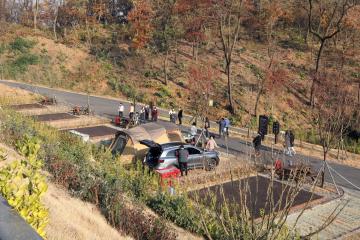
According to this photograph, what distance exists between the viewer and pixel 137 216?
9898 millimetres

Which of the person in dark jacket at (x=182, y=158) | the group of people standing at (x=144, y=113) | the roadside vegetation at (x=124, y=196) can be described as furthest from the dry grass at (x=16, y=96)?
the person in dark jacket at (x=182, y=158)

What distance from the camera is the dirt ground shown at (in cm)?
775

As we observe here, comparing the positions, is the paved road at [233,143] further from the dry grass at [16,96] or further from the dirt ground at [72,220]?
the dirt ground at [72,220]

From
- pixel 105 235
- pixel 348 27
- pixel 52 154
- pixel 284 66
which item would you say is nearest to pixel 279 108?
pixel 284 66

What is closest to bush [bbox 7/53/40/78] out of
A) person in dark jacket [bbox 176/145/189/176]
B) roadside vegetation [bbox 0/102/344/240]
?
roadside vegetation [bbox 0/102/344/240]

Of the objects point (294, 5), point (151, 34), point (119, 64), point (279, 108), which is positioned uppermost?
point (294, 5)

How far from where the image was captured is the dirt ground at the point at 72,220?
305 inches

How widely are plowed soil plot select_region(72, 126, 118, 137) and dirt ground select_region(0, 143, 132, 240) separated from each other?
42.4 feet

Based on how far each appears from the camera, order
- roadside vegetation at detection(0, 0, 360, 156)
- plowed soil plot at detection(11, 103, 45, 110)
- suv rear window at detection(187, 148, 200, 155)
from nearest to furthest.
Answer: suv rear window at detection(187, 148, 200, 155), plowed soil plot at detection(11, 103, 45, 110), roadside vegetation at detection(0, 0, 360, 156)

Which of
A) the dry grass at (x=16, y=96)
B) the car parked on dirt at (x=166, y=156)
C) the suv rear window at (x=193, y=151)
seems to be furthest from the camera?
the dry grass at (x=16, y=96)

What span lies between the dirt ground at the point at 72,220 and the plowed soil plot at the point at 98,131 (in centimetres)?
1294

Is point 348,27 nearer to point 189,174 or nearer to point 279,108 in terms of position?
point 279,108

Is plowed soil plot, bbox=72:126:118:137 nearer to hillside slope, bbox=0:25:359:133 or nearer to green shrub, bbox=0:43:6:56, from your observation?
hillside slope, bbox=0:25:359:133

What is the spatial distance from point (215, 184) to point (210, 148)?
4.44 m
